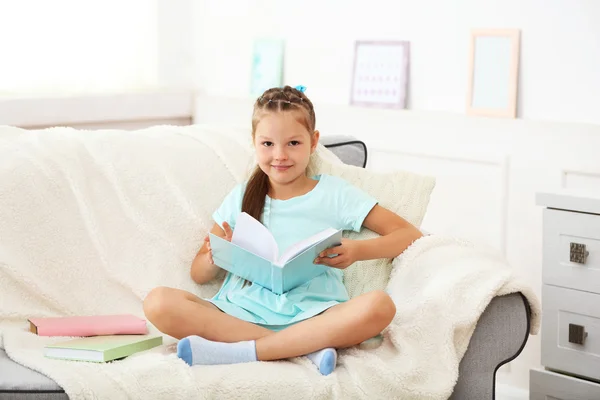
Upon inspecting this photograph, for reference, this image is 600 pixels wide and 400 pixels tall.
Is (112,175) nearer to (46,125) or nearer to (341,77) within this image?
(46,125)

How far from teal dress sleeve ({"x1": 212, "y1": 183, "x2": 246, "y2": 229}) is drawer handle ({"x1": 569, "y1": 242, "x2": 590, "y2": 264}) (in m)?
0.91

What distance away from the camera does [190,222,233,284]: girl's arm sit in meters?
2.10

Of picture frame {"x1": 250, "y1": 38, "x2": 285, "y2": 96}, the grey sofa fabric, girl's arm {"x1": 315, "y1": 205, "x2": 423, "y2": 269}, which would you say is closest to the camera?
girl's arm {"x1": 315, "y1": 205, "x2": 423, "y2": 269}

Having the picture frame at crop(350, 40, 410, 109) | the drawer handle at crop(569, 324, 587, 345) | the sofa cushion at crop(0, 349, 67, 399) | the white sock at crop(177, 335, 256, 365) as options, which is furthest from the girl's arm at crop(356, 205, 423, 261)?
the picture frame at crop(350, 40, 410, 109)

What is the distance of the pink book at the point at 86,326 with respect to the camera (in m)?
1.86

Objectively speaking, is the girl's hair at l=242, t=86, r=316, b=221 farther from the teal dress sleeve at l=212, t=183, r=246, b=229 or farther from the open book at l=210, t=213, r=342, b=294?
the open book at l=210, t=213, r=342, b=294

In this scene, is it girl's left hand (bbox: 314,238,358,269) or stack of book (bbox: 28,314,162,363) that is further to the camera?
girl's left hand (bbox: 314,238,358,269)

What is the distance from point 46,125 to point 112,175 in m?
1.16

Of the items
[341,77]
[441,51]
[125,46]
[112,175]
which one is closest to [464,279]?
[112,175]

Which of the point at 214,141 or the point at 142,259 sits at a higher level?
the point at 214,141

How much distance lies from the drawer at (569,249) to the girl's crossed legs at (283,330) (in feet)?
2.60

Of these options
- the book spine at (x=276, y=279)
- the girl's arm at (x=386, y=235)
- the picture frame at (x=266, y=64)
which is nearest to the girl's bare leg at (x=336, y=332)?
the book spine at (x=276, y=279)

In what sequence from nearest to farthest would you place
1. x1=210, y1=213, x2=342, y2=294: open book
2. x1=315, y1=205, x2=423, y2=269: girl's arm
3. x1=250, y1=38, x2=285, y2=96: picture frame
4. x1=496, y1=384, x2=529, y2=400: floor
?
x1=210, y1=213, x2=342, y2=294: open book → x1=315, y1=205, x2=423, y2=269: girl's arm → x1=496, y1=384, x2=529, y2=400: floor → x1=250, y1=38, x2=285, y2=96: picture frame

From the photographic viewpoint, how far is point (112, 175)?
216 cm
